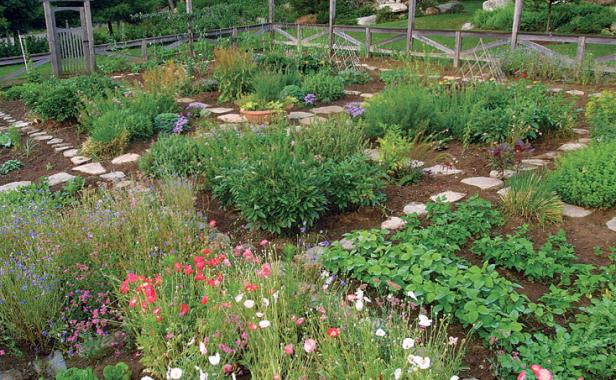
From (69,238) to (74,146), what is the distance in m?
3.74

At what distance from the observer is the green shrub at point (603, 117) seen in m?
5.26

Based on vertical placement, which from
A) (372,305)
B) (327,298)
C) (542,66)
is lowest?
(372,305)

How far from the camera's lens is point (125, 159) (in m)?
6.23

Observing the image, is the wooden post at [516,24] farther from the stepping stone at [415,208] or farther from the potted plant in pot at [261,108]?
the stepping stone at [415,208]

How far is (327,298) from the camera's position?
2.83 m

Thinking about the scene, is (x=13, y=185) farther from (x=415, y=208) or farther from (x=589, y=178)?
(x=589, y=178)

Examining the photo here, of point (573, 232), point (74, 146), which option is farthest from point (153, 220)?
point (74, 146)

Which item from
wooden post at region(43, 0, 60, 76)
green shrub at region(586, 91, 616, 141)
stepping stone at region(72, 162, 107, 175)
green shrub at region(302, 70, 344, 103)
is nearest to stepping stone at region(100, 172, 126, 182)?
stepping stone at region(72, 162, 107, 175)

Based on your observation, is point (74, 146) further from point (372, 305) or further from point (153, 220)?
point (372, 305)

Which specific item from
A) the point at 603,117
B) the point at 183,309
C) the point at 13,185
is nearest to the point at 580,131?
the point at 603,117

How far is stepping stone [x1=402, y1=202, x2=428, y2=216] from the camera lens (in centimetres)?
437

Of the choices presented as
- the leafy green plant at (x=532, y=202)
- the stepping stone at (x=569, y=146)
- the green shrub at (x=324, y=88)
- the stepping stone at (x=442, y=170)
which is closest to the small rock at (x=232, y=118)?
the green shrub at (x=324, y=88)

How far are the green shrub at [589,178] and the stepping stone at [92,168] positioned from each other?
4.40m

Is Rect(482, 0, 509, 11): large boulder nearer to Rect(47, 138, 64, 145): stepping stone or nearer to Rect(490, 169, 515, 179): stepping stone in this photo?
Rect(490, 169, 515, 179): stepping stone
